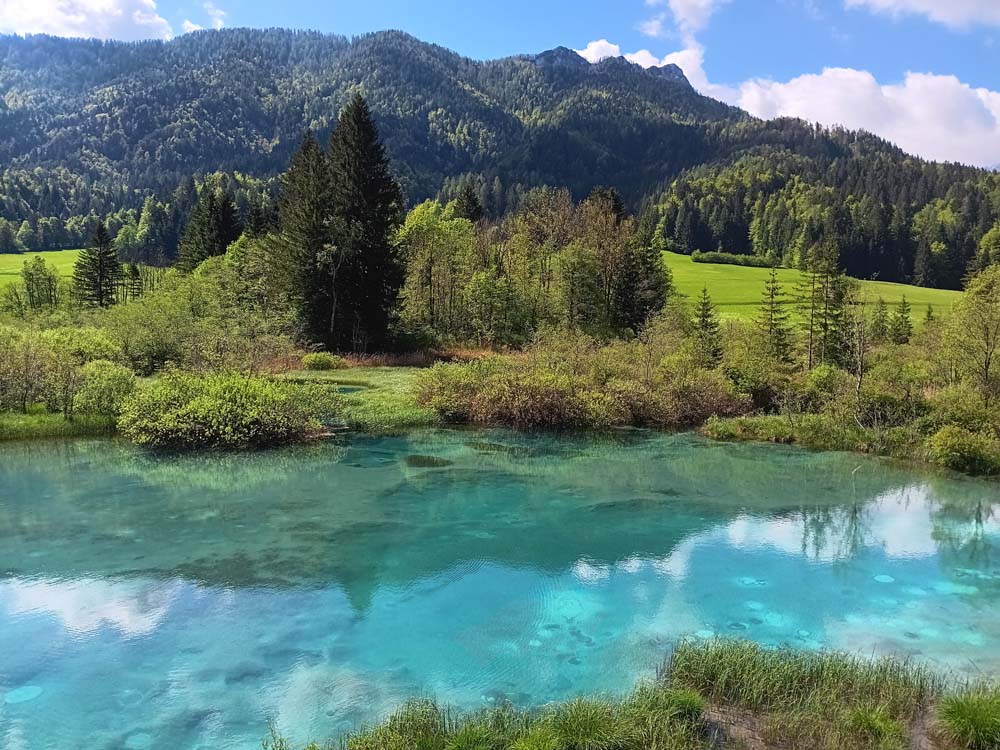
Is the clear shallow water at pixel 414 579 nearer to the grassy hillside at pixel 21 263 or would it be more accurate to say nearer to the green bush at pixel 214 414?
the green bush at pixel 214 414

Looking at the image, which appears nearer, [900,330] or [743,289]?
[900,330]

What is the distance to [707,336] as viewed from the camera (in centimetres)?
3366

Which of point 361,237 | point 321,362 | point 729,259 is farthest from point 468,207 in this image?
point 729,259

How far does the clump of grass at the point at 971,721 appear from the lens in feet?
24.4

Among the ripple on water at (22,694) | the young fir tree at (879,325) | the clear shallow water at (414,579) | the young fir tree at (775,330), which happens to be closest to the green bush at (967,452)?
the clear shallow water at (414,579)

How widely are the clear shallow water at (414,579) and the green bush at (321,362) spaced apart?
14925mm

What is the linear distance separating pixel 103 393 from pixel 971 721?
82.0 ft

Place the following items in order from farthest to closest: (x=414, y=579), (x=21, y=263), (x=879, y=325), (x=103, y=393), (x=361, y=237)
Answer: (x=21, y=263), (x=879, y=325), (x=361, y=237), (x=103, y=393), (x=414, y=579)

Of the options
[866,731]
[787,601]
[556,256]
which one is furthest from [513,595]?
[556,256]

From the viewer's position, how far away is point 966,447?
823 inches

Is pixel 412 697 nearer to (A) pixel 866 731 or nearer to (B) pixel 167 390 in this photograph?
(A) pixel 866 731

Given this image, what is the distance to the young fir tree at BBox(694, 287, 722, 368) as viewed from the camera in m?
32.0

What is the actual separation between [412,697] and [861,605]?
27.0ft

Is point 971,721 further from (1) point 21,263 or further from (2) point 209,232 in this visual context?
(1) point 21,263
